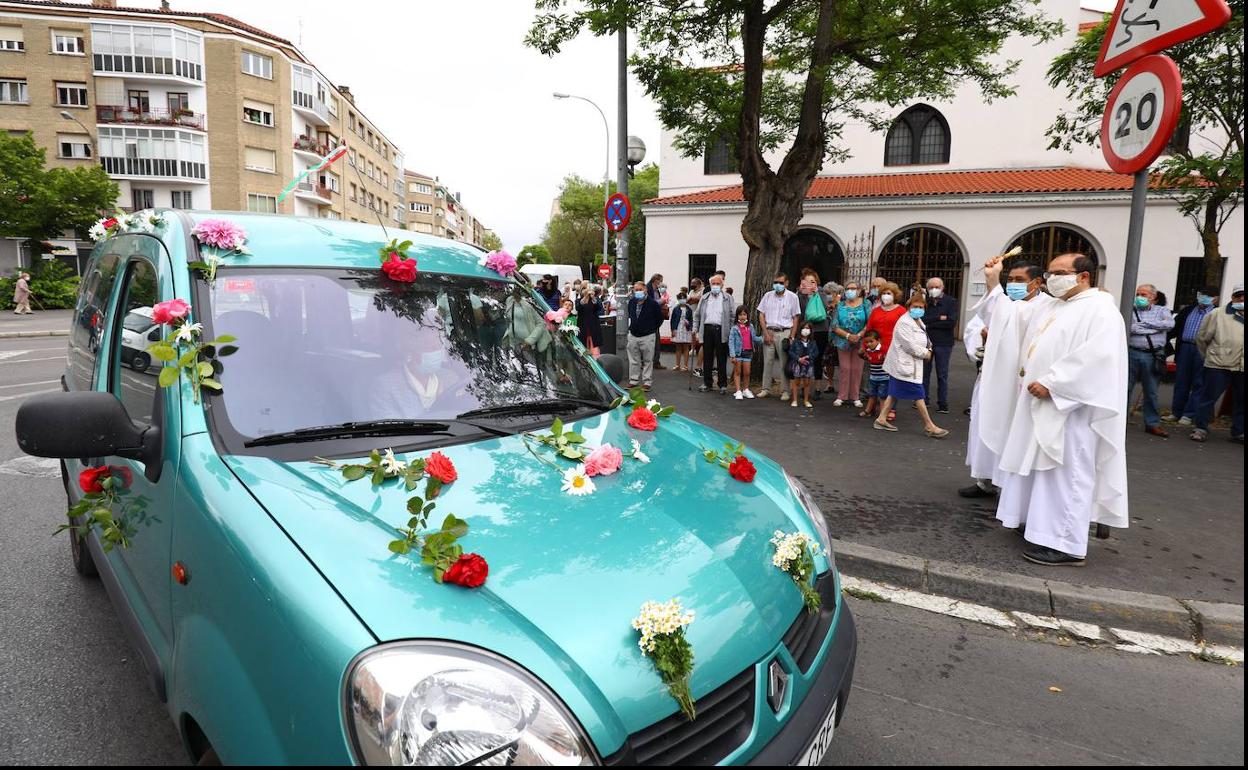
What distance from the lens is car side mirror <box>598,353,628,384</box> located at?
11.4 ft

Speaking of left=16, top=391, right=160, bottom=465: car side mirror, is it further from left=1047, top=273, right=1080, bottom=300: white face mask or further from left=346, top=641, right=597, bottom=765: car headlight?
left=1047, top=273, right=1080, bottom=300: white face mask

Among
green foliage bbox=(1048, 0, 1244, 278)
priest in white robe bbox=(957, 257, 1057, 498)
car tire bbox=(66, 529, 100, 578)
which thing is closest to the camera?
car tire bbox=(66, 529, 100, 578)

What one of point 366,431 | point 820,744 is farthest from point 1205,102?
point 366,431

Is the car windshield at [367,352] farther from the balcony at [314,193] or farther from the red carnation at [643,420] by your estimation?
the balcony at [314,193]

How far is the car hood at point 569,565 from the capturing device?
1.51 meters

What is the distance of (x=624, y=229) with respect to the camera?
1176cm

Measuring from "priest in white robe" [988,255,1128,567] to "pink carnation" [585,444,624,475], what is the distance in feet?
10.6

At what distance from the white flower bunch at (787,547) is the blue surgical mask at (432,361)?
1.35 metres

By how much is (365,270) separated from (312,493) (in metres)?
1.17

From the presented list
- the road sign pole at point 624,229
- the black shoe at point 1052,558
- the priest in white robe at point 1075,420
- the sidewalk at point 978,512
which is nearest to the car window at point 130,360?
the sidewalk at point 978,512

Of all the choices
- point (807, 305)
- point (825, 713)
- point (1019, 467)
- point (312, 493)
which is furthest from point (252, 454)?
point (807, 305)

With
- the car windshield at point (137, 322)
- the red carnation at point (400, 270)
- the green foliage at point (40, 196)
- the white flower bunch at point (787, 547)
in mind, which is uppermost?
the green foliage at point (40, 196)

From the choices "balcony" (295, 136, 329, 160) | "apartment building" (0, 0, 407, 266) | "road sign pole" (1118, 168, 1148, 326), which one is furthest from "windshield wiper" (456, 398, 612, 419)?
"balcony" (295, 136, 329, 160)

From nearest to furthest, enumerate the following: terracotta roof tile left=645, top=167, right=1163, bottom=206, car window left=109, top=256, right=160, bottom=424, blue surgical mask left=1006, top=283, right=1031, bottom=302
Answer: car window left=109, top=256, right=160, bottom=424
blue surgical mask left=1006, top=283, right=1031, bottom=302
terracotta roof tile left=645, top=167, right=1163, bottom=206
